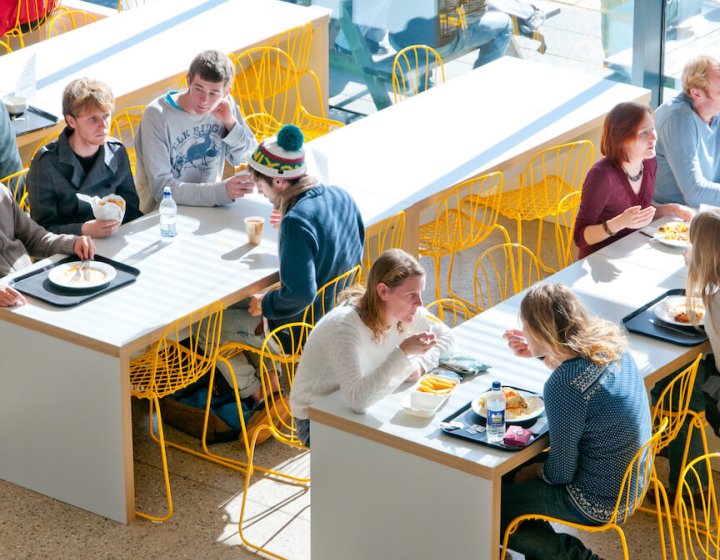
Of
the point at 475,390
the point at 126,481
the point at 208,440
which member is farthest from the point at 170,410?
the point at 475,390

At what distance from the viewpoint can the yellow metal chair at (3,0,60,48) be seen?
332 inches

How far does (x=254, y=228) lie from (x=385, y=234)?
24.4 inches

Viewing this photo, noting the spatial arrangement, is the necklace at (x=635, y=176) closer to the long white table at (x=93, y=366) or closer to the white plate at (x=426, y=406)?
the long white table at (x=93, y=366)

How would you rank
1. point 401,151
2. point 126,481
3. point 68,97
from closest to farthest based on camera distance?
point 126,481 < point 68,97 < point 401,151

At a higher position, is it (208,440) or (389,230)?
(389,230)

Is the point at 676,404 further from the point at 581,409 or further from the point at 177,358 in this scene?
the point at 177,358

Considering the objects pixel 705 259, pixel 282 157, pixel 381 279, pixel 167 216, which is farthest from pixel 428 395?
pixel 167 216

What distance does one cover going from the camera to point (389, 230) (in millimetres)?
6301

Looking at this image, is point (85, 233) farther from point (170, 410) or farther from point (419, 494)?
point (419, 494)

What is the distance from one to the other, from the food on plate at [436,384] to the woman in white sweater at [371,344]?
5 cm

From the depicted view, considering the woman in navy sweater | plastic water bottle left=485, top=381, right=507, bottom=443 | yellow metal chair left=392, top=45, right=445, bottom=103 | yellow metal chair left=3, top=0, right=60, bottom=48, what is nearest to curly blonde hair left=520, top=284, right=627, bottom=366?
the woman in navy sweater

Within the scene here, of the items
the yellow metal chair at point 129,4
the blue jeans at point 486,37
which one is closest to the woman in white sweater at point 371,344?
the blue jeans at point 486,37

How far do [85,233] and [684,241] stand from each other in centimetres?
254

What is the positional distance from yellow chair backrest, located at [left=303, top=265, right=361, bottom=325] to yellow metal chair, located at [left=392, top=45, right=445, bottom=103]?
10.8 feet
